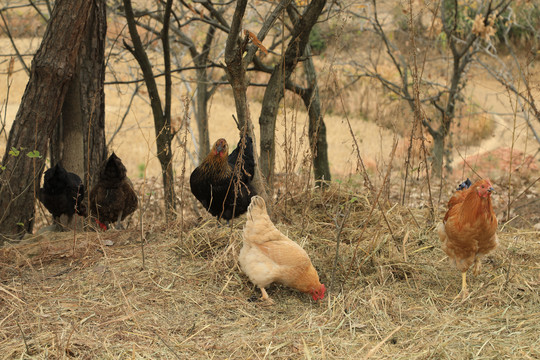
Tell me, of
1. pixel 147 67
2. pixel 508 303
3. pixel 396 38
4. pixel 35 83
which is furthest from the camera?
pixel 396 38

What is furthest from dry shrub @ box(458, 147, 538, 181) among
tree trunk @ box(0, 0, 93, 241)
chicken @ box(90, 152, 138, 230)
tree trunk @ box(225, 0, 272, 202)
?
tree trunk @ box(0, 0, 93, 241)

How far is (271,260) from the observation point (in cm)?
380

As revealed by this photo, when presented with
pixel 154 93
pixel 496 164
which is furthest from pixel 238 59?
pixel 496 164

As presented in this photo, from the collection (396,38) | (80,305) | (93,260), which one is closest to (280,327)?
(80,305)

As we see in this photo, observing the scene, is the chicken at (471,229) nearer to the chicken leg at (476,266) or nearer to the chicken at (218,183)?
the chicken leg at (476,266)

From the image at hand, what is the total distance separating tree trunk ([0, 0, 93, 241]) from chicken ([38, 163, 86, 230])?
0.34m

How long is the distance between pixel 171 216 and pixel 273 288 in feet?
5.58

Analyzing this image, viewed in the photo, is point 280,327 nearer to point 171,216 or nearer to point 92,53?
point 171,216

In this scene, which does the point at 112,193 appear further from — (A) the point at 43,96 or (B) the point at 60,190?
(A) the point at 43,96

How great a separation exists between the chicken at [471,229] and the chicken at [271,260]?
43.6 inches

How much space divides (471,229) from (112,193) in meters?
3.61

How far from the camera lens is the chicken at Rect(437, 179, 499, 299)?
3.86m

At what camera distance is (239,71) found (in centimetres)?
414

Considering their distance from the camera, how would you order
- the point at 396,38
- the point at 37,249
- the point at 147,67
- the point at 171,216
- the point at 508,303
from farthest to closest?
the point at 396,38
the point at 147,67
the point at 171,216
the point at 37,249
the point at 508,303
